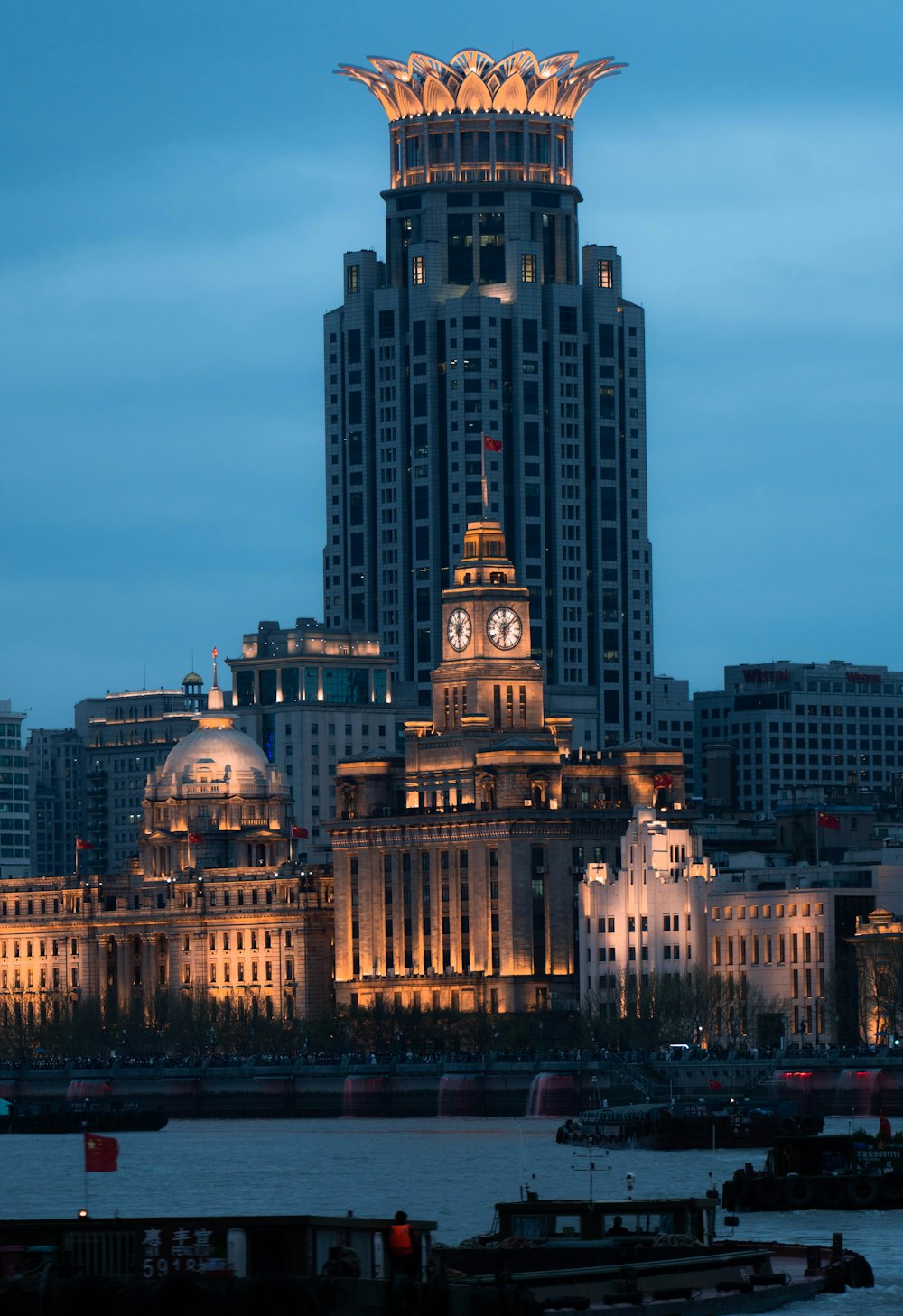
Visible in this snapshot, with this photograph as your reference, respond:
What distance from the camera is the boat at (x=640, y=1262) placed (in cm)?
10756

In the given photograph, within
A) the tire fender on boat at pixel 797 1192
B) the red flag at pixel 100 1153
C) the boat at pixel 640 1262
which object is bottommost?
the boat at pixel 640 1262

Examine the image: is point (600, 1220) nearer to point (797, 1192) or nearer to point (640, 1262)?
point (640, 1262)

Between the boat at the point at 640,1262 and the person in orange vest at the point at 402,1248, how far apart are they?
→ 2.22 meters

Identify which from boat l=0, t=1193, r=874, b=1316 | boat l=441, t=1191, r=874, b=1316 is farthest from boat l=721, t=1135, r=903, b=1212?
boat l=0, t=1193, r=874, b=1316

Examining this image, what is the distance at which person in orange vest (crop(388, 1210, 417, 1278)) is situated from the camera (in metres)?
101

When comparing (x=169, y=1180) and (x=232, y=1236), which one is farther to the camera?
(x=169, y=1180)

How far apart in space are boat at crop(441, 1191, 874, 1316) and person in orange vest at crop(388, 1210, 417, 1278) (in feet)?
7.27

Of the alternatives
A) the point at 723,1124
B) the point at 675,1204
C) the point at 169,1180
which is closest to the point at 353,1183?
the point at 169,1180

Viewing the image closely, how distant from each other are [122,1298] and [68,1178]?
94.7m

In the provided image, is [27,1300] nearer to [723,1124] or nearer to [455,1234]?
[455,1234]

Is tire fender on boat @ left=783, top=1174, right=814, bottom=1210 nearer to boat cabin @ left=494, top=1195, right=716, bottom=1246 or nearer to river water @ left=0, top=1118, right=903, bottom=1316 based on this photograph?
river water @ left=0, top=1118, right=903, bottom=1316

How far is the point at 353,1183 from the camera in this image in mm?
178750

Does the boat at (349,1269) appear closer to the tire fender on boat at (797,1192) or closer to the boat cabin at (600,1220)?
the boat cabin at (600,1220)

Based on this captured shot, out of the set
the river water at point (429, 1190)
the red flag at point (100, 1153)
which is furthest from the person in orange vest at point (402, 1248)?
the river water at point (429, 1190)
